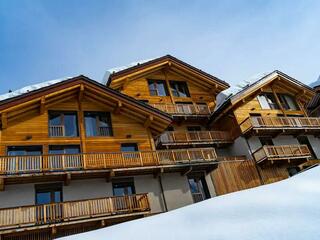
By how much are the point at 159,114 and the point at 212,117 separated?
791 centimetres

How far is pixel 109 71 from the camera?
83.1 ft

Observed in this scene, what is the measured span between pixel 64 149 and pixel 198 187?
29.5ft

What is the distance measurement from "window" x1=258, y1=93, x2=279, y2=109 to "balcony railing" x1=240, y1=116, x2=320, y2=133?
2.45m

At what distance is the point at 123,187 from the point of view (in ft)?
56.0

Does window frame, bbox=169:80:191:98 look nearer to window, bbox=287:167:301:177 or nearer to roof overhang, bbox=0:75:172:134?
roof overhang, bbox=0:75:172:134

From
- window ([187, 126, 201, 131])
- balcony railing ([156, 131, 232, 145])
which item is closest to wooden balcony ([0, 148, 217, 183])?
balcony railing ([156, 131, 232, 145])

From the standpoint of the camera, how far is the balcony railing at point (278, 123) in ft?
76.1

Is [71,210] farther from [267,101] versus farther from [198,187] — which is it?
[267,101]

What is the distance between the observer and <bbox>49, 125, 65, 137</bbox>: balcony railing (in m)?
17.1

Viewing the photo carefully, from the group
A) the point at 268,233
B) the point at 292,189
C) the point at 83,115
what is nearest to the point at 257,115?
the point at 83,115

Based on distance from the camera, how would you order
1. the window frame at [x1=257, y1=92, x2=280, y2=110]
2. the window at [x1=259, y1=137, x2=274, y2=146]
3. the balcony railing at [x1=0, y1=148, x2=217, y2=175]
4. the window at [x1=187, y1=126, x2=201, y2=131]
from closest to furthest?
1. the balcony railing at [x1=0, y1=148, x2=217, y2=175]
2. the window at [x1=259, y1=137, x2=274, y2=146]
3. the window at [x1=187, y1=126, x2=201, y2=131]
4. the window frame at [x1=257, y1=92, x2=280, y2=110]

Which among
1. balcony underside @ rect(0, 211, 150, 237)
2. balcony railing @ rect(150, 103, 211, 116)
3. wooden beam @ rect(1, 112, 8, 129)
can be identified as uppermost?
balcony railing @ rect(150, 103, 211, 116)

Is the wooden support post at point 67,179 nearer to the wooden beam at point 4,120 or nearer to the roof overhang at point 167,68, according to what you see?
the wooden beam at point 4,120

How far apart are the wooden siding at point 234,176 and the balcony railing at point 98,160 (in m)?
2.06
